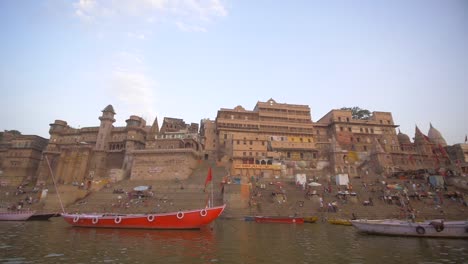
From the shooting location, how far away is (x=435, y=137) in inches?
2518

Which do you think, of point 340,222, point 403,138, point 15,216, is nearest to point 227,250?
point 340,222

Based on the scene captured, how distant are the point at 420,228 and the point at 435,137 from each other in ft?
199

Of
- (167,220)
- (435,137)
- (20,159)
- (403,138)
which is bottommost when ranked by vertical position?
(167,220)

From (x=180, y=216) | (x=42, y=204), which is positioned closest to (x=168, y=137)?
(x=42, y=204)

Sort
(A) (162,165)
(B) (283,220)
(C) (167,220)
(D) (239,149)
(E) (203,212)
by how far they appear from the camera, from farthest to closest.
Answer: (D) (239,149) < (A) (162,165) < (B) (283,220) < (C) (167,220) < (E) (203,212)

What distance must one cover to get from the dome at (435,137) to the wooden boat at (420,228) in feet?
187

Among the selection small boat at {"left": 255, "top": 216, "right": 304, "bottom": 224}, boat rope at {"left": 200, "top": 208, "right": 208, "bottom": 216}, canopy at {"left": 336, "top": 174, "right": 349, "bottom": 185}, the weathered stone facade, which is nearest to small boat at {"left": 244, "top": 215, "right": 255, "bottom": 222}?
small boat at {"left": 255, "top": 216, "right": 304, "bottom": 224}

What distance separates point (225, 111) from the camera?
190ft

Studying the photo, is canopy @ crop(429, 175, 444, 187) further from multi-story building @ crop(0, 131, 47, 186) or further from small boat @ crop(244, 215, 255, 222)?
multi-story building @ crop(0, 131, 47, 186)

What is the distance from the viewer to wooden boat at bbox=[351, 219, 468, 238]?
16.5 m

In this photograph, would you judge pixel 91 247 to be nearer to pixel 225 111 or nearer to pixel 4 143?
pixel 225 111

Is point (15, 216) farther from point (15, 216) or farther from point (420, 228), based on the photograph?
point (420, 228)

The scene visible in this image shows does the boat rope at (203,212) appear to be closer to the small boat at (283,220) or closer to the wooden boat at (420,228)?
the small boat at (283,220)

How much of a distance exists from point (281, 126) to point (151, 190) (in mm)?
32057
